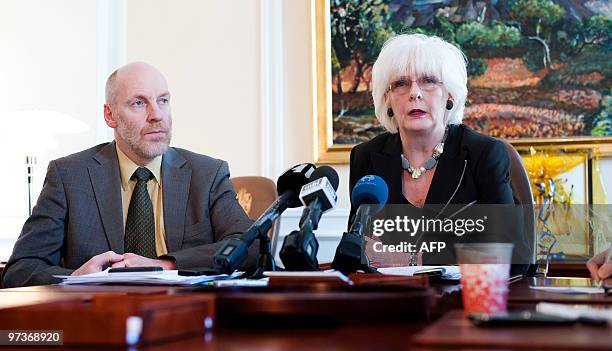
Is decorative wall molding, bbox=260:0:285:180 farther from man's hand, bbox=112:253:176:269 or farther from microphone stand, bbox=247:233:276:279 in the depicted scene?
microphone stand, bbox=247:233:276:279

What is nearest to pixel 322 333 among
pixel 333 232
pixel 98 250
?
pixel 98 250

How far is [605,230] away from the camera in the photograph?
12.4 ft

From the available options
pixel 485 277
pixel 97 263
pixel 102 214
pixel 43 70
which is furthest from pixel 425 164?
pixel 43 70

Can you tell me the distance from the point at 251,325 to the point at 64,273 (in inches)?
55.4

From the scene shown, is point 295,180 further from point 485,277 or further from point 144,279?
point 485,277

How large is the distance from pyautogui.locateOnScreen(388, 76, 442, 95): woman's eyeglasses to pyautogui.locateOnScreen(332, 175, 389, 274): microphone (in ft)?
3.19

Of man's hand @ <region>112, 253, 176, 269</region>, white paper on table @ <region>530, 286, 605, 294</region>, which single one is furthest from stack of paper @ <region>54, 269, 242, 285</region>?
white paper on table @ <region>530, 286, 605, 294</region>

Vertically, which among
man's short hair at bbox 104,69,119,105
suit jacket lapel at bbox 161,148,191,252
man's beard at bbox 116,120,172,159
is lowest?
suit jacket lapel at bbox 161,148,191,252

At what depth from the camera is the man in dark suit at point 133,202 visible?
2.57 m

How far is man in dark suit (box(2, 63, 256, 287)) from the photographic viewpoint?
2570 millimetres

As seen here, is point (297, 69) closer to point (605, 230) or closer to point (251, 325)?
point (605, 230)

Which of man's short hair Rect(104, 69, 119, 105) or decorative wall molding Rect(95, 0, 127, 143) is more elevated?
decorative wall molding Rect(95, 0, 127, 143)

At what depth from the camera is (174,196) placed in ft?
8.99

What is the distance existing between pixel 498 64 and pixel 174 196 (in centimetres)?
226
